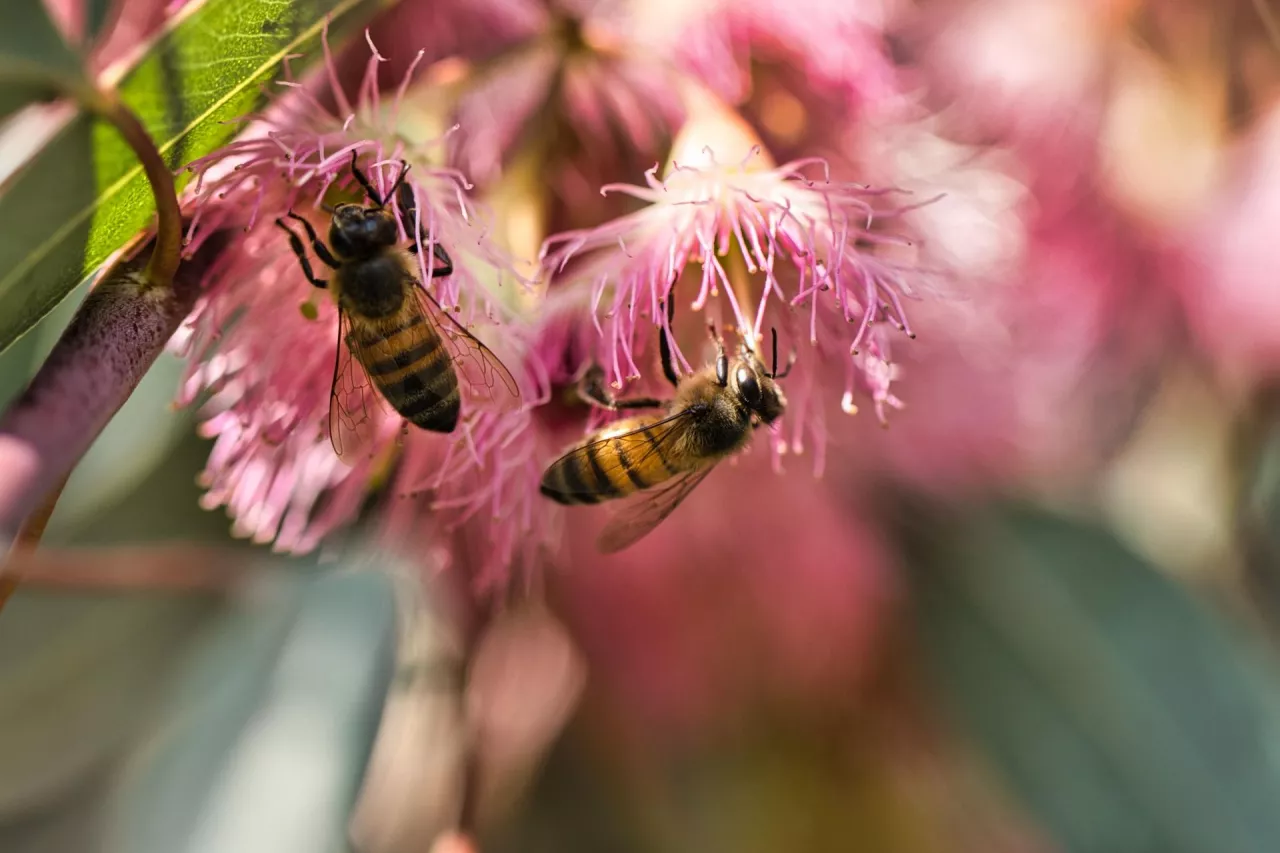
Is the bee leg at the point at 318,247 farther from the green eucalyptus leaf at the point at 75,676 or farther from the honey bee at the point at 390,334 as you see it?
the green eucalyptus leaf at the point at 75,676

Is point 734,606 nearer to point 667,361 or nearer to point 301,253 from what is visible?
point 667,361

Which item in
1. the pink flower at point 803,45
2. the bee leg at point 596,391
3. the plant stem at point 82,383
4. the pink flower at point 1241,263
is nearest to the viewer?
the plant stem at point 82,383

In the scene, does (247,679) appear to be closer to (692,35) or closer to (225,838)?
A: (225,838)

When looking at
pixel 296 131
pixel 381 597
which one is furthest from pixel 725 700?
pixel 296 131

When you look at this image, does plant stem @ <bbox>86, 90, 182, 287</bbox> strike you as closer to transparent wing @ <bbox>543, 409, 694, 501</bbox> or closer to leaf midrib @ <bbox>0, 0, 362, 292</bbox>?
leaf midrib @ <bbox>0, 0, 362, 292</bbox>

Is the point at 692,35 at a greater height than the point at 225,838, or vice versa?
the point at 692,35

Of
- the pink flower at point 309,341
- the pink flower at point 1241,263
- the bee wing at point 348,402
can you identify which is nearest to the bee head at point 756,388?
the pink flower at point 309,341
